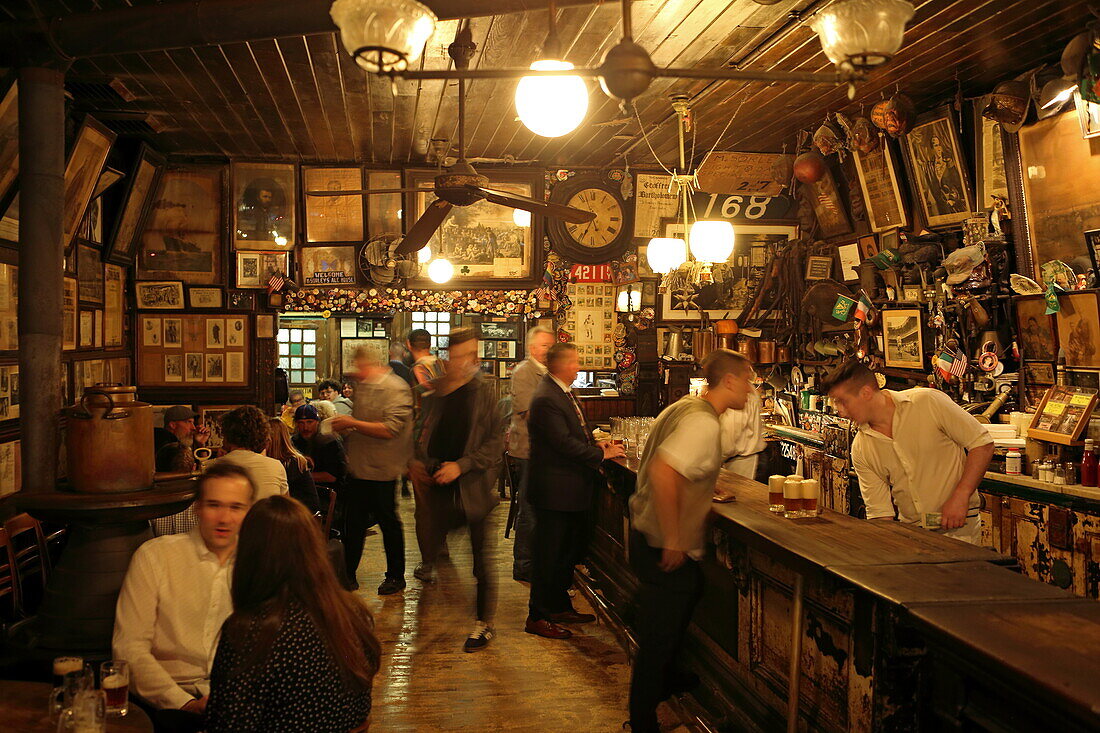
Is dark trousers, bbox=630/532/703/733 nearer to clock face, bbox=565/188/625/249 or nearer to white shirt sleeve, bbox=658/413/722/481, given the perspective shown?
white shirt sleeve, bbox=658/413/722/481

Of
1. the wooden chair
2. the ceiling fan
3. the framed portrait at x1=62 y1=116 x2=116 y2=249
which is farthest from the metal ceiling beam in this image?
the wooden chair

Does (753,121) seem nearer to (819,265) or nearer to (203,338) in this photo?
(819,265)

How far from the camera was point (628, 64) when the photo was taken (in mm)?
2789

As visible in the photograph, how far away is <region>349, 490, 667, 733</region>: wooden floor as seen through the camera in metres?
4.13

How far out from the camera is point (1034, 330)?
5996 mm

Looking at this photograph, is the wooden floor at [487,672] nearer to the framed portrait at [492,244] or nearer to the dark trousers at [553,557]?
the dark trousers at [553,557]

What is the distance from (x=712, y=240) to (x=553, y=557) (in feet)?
11.5

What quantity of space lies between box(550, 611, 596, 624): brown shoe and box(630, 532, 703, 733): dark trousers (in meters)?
1.87

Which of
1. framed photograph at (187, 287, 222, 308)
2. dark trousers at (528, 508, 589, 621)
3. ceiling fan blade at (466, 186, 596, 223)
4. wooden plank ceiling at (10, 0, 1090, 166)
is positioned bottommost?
dark trousers at (528, 508, 589, 621)

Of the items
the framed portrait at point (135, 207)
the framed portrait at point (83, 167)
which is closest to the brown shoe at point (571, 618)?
the framed portrait at point (83, 167)

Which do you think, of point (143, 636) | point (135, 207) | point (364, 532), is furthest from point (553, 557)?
point (135, 207)

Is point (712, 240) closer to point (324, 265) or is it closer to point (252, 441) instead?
point (324, 265)

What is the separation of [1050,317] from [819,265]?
2980mm

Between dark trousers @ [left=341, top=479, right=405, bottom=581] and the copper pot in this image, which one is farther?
dark trousers @ [left=341, top=479, right=405, bottom=581]
